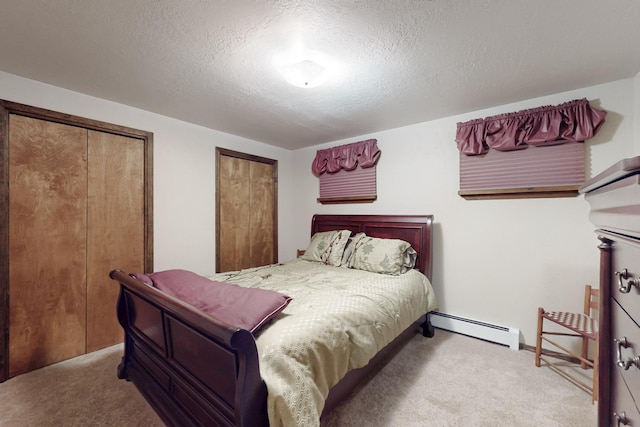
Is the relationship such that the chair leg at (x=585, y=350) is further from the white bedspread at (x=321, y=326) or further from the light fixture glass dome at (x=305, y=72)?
the light fixture glass dome at (x=305, y=72)

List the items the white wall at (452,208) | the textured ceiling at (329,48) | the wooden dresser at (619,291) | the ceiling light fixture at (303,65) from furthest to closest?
1. the white wall at (452,208)
2. the ceiling light fixture at (303,65)
3. the textured ceiling at (329,48)
4. the wooden dresser at (619,291)

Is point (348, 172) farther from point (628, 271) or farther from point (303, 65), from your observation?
point (628, 271)

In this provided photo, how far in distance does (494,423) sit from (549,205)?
1.82 m

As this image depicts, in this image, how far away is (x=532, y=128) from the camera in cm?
235

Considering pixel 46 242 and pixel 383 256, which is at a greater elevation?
pixel 46 242

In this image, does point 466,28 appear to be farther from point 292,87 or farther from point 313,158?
point 313,158

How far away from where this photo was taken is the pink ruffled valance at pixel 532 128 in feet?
7.02

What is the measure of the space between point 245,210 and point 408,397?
9.18 feet

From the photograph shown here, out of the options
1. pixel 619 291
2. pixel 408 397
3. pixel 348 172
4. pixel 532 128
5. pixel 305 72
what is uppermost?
pixel 305 72

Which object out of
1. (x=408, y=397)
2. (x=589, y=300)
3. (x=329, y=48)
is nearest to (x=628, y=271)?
(x=408, y=397)

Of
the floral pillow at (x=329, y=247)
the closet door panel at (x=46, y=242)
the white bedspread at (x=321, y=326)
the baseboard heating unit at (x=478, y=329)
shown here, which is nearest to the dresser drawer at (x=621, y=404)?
the white bedspread at (x=321, y=326)

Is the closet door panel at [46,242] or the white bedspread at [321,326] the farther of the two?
the closet door panel at [46,242]

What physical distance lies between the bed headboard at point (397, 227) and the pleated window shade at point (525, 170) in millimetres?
542

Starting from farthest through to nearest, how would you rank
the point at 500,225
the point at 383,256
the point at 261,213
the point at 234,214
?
the point at 261,213, the point at 234,214, the point at 383,256, the point at 500,225
